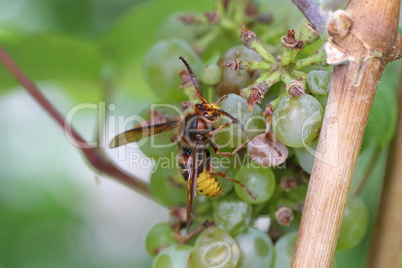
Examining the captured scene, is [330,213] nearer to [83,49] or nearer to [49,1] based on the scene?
[83,49]

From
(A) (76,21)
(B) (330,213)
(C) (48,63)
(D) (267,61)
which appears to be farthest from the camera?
(A) (76,21)

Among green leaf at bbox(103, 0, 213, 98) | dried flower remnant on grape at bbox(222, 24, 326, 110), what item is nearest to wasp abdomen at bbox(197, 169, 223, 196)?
dried flower remnant on grape at bbox(222, 24, 326, 110)

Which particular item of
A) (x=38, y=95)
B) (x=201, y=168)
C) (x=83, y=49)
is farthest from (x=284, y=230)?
A: (x=83, y=49)

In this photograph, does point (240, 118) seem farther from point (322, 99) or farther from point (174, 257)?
point (174, 257)

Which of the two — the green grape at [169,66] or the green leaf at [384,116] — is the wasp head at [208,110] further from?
the green leaf at [384,116]

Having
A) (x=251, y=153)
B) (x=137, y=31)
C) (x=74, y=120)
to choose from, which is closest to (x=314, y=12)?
(x=251, y=153)

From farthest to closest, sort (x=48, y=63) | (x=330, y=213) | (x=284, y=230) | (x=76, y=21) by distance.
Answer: (x=76, y=21)
(x=48, y=63)
(x=284, y=230)
(x=330, y=213)

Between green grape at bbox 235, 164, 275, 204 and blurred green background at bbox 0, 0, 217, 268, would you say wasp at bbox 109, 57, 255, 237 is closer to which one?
green grape at bbox 235, 164, 275, 204

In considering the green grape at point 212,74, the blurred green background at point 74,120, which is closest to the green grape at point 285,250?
the green grape at point 212,74
